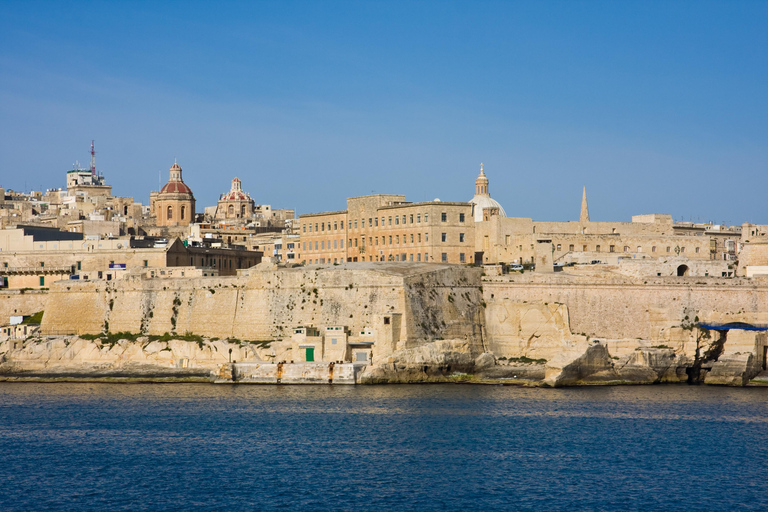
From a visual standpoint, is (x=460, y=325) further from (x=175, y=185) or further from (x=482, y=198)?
(x=175, y=185)

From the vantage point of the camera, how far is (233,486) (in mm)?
32781

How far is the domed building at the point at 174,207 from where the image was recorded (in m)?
101

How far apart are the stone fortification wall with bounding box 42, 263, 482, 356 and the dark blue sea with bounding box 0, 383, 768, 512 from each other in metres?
4.74

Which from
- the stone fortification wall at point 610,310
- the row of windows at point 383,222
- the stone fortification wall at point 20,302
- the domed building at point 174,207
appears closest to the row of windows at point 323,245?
the row of windows at point 383,222

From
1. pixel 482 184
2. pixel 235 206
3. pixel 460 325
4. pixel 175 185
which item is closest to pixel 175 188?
pixel 175 185

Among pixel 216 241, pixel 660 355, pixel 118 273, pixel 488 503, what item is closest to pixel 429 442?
pixel 488 503

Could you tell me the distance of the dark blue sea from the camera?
31.5 metres

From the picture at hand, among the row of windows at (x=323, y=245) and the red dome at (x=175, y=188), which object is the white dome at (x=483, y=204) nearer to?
the row of windows at (x=323, y=245)

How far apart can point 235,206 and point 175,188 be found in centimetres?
1711

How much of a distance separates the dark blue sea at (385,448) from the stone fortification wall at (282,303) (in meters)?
4.74

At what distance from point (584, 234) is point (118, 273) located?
A: 27433mm

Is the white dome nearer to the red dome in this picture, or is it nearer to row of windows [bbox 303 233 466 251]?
row of windows [bbox 303 233 466 251]

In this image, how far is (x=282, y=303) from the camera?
184 feet

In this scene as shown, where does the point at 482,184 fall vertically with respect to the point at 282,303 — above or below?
above
